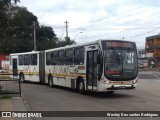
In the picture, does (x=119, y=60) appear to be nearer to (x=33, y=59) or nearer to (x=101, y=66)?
(x=101, y=66)

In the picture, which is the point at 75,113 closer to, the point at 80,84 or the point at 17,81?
the point at 17,81

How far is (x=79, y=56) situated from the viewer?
22.9 m

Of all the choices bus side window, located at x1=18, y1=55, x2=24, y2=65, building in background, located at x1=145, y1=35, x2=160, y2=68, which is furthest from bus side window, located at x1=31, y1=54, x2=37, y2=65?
building in background, located at x1=145, y1=35, x2=160, y2=68

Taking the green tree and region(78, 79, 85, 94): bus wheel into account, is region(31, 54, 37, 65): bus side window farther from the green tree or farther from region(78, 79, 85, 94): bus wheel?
the green tree

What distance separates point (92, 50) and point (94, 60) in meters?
0.61

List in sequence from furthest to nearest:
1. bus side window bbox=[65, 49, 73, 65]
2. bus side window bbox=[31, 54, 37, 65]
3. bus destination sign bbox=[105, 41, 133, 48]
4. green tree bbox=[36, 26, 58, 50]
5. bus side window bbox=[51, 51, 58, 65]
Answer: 1. green tree bbox=[36, 26, 58, 50]
2. bus side window bbox=[31, 54, 37, 65]
3. bus side window bbox=[51, 51, 58, 65]
4. bus side window bbox=[65, 49, 73, 65]
5. bus destination sign bbox=[105, 41, 133, 48]

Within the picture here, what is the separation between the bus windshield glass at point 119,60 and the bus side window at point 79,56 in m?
2.55

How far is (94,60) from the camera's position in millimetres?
20844

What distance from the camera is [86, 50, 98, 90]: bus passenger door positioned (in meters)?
20.6

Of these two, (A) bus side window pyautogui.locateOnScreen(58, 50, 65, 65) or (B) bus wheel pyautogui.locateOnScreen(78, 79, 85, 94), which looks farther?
(A) bus side window pyautogui.locateOnScreen(58, 50, 65, 65)

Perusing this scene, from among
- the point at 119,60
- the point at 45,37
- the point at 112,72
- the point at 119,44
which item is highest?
the point at 45,37

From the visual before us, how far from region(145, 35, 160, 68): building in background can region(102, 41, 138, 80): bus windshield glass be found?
89959 mm

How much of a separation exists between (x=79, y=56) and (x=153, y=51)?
90526 mm

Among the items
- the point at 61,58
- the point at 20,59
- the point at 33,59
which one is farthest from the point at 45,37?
the point at 61,58
